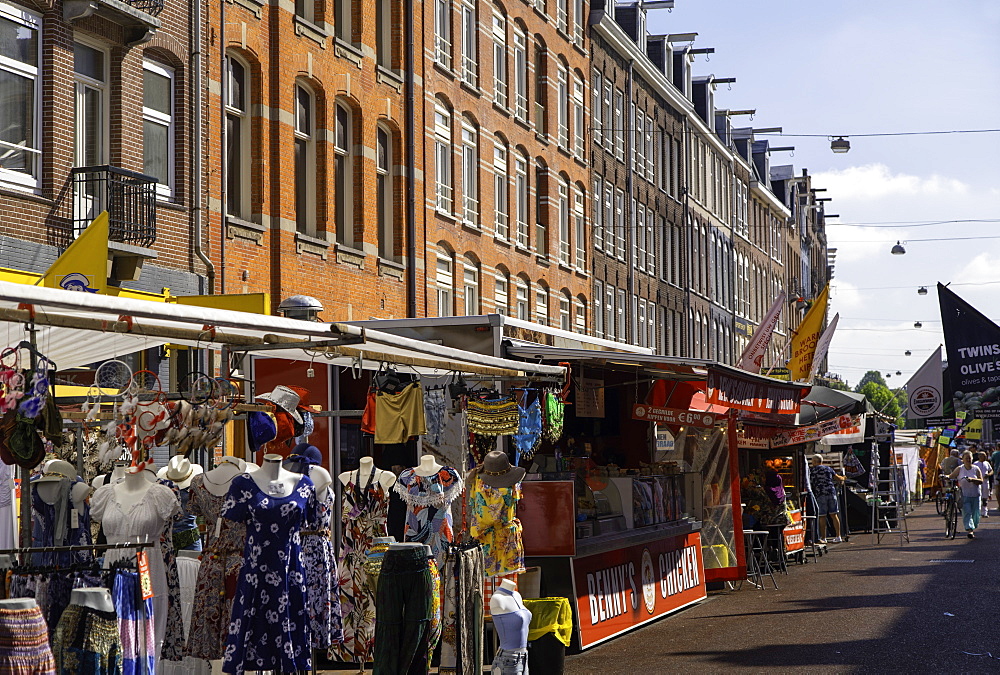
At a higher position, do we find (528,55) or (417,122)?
(528,55)

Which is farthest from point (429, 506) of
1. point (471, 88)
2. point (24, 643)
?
point (471, 88)

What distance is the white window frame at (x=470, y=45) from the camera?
28594 millimetres

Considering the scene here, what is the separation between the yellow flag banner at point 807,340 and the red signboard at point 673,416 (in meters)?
11.5

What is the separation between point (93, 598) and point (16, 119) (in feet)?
34.1

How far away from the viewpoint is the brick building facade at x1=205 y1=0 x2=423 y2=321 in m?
19.5

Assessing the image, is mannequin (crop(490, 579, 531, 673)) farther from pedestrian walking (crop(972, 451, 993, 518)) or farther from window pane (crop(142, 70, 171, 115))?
pedestrian walking (crop(972, 451, 993, 518))

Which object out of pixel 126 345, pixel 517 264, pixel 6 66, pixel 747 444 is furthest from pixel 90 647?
pixel 517 264

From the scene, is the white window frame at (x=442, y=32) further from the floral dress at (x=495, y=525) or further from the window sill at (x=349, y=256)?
the floral dress at (x=495, y=525)

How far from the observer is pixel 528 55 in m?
32.4

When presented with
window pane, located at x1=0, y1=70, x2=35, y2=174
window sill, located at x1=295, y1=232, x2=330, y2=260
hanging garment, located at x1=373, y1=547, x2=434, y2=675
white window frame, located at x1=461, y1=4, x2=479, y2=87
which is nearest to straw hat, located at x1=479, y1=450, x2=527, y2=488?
hanging garment, located at x1=373, y1=547, x2=434, y2=675

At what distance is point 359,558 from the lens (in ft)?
35.3

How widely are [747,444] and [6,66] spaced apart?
1270 cm

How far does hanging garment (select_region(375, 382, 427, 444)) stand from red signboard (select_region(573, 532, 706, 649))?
317 centimetres

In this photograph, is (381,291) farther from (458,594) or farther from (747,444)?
(458,594)
